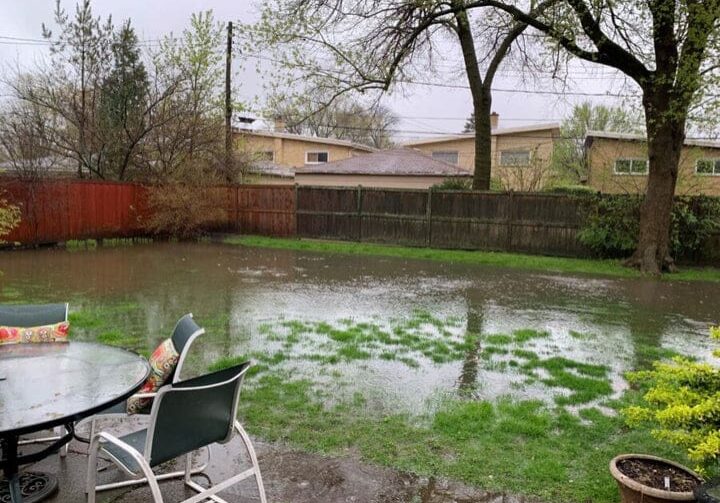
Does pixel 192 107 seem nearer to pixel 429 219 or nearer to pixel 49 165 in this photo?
pixel 49 165

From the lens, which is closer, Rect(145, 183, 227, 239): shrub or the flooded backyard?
the flooded backyard

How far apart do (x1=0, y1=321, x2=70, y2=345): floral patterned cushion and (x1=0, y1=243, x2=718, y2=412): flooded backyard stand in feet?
6.05

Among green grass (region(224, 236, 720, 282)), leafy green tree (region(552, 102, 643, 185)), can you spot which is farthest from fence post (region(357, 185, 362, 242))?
leafy green tree (region(552, 102, 643, 185))

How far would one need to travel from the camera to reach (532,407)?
423cm

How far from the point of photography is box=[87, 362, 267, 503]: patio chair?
229 centimetres

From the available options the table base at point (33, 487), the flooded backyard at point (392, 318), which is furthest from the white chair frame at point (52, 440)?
the flooded backyard at point (392, 318)

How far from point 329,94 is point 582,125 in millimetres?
21641

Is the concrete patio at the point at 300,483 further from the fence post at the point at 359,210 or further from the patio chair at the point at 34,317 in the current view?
the fence post at the point at 359,210

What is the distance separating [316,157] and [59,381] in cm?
2769

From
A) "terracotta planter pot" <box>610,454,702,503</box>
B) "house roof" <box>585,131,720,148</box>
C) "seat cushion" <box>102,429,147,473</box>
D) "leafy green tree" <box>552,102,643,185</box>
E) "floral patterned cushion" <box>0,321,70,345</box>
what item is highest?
"leafy green tree" <box>552,102,643,185</box>

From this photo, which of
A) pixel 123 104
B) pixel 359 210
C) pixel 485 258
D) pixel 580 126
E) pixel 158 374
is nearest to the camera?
pixel 158 374

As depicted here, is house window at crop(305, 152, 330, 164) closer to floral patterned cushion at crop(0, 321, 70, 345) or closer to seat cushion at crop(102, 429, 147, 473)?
floral patterned cushion at crop(0, 321, 70, 345)

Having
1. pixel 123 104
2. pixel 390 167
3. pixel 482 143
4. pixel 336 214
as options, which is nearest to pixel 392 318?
pixel 336 214

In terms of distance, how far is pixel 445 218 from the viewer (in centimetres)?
1525
